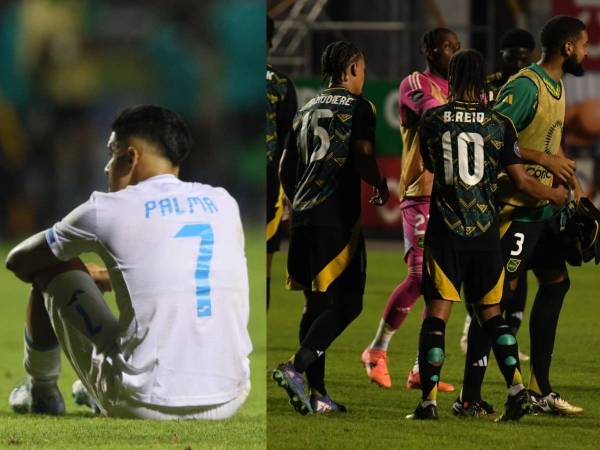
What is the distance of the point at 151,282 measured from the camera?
4.85 metres

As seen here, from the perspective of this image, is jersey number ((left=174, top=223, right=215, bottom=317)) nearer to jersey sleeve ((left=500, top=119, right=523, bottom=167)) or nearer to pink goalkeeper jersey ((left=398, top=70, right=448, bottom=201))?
jersey sleeve ((left=500, top=119, right=523, bottom=167))

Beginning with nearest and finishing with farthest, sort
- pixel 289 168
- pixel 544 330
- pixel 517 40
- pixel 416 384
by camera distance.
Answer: pixel 544 330 → pixel 289 168 → pixel 416 384 → pixel 517 40

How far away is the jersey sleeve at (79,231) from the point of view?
481cm

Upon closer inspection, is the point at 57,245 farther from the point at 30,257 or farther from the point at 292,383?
the point at 292,383

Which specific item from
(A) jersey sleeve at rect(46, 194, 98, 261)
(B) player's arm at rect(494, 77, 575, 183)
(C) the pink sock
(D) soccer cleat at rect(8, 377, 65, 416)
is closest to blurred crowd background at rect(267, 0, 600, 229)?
(C) the pink sock

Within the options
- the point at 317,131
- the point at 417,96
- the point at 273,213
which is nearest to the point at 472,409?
the point at 317,131

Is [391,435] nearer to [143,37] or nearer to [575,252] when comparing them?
[575,252]

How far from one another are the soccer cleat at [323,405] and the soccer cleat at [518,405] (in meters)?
0.80

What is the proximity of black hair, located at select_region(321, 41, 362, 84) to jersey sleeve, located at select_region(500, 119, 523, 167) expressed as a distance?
81cm

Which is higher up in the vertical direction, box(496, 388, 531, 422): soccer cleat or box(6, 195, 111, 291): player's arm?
box(6, 195, 111, 291): player's arm

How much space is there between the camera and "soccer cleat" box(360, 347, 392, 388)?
7309 mm

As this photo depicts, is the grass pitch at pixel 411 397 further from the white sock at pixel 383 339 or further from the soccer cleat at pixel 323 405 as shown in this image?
the white sock at pixel 383 339

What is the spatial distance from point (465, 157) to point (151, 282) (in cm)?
177

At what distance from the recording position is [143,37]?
457 inches
